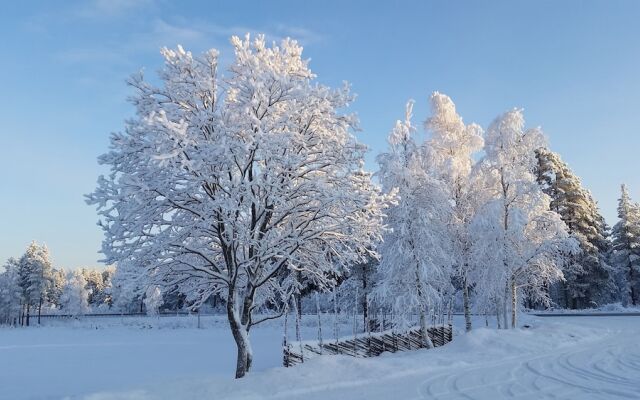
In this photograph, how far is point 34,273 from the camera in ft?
237

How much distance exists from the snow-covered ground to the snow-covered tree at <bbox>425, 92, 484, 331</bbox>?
5.71 m

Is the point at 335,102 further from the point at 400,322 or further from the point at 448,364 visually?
the point at 400,322

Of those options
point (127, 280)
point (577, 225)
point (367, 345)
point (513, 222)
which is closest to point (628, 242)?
point (577, 225)

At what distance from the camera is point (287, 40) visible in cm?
1515

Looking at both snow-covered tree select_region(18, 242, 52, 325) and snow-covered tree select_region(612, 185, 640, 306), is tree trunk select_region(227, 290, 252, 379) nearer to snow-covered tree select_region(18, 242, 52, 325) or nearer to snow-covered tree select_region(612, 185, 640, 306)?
snow-covered tree select_region(612, 185, 640, 306)

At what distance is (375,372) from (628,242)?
155ft

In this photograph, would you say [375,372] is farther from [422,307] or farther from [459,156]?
[459,156]

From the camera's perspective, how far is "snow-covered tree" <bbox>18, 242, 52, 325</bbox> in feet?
235

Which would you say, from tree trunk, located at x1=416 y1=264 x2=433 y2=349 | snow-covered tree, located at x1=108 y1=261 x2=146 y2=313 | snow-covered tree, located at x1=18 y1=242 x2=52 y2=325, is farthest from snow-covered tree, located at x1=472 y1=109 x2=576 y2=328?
snow-covered tree, located at x1=18 y1=242 x2=52 y2=325

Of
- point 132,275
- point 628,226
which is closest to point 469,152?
point 132,275

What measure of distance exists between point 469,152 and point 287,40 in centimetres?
1631

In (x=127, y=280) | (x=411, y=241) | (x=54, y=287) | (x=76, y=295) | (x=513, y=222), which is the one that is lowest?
(x=76, y=295)

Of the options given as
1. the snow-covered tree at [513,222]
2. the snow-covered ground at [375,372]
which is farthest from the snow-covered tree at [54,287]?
the snow-covered tree at [513,222]

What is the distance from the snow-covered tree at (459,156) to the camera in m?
27.3
